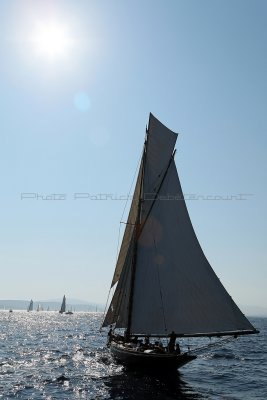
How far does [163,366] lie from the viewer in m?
30.5

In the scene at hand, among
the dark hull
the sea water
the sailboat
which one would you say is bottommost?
the sea water

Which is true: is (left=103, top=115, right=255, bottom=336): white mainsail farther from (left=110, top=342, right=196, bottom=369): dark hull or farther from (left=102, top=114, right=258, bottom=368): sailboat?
(left=110, top=342, right=196, bottom=369): dark hull

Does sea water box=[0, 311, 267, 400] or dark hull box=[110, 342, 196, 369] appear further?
dark hull box=[110, 342, 196, 369]

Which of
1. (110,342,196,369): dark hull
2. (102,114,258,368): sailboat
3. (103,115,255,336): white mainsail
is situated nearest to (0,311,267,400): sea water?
(110,342,196,369): dark hull

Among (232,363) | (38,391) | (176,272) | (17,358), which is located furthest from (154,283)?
(17,358)

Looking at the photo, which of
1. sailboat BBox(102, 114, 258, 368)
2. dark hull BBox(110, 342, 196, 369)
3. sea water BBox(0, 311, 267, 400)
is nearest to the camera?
sea water BBox(0, 311, 267, 400)

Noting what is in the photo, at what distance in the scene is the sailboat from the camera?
30.6m

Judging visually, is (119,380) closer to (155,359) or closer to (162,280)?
(155,359)

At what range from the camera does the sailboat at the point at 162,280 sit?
3059 centimetres

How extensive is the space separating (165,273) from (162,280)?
0.63 meters

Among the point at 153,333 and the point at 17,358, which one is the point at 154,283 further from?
the point at 17,358

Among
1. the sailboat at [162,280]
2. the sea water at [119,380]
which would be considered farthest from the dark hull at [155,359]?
the sea water at [119,380]

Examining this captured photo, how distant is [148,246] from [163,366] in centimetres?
1006

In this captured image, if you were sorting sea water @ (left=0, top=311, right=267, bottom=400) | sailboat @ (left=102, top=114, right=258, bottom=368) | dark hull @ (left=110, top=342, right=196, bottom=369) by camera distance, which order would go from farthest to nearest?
sailboat @ (left=102, top=114, right=258, bottom=368) → dark hull @ (left=110, top=342, right=196, bottom=369) → sea water @ (left=0, top=311, right=267, bottom=400)
